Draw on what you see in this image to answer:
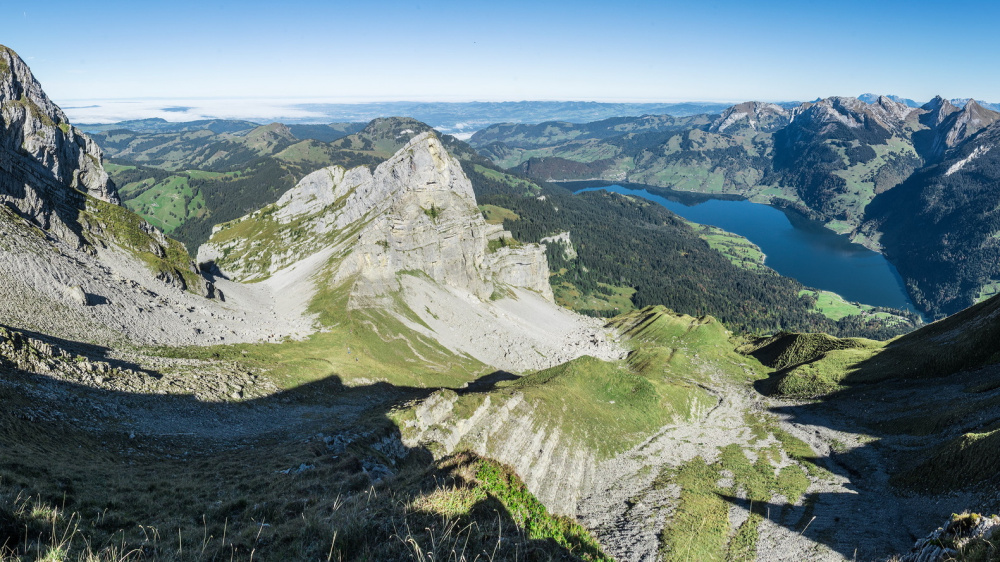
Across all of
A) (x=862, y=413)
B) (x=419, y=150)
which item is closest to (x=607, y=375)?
(x=862, y=413)

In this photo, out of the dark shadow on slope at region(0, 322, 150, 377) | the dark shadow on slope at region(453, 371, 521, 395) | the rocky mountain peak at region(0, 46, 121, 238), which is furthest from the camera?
the dark shadow on slope at region(453, 371, 521, 395)

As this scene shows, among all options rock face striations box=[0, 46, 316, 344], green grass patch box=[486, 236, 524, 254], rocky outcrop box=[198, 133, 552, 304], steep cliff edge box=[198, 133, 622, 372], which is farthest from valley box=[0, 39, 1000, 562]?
green grass patch box=[486, 236, 524, 254]

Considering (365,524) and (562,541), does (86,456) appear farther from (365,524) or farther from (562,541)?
(562,541)

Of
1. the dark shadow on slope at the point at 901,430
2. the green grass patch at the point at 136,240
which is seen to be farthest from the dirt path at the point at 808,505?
the green grass patch at the point at 136,240

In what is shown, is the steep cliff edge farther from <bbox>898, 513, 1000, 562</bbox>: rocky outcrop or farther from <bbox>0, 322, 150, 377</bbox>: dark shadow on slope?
<bbox>898, 513, 1000, 562</bbox>: rocky outcrop

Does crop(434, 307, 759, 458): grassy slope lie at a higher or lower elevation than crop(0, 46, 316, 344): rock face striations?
lower

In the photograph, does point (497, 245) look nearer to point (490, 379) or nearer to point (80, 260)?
point (490, 379)
